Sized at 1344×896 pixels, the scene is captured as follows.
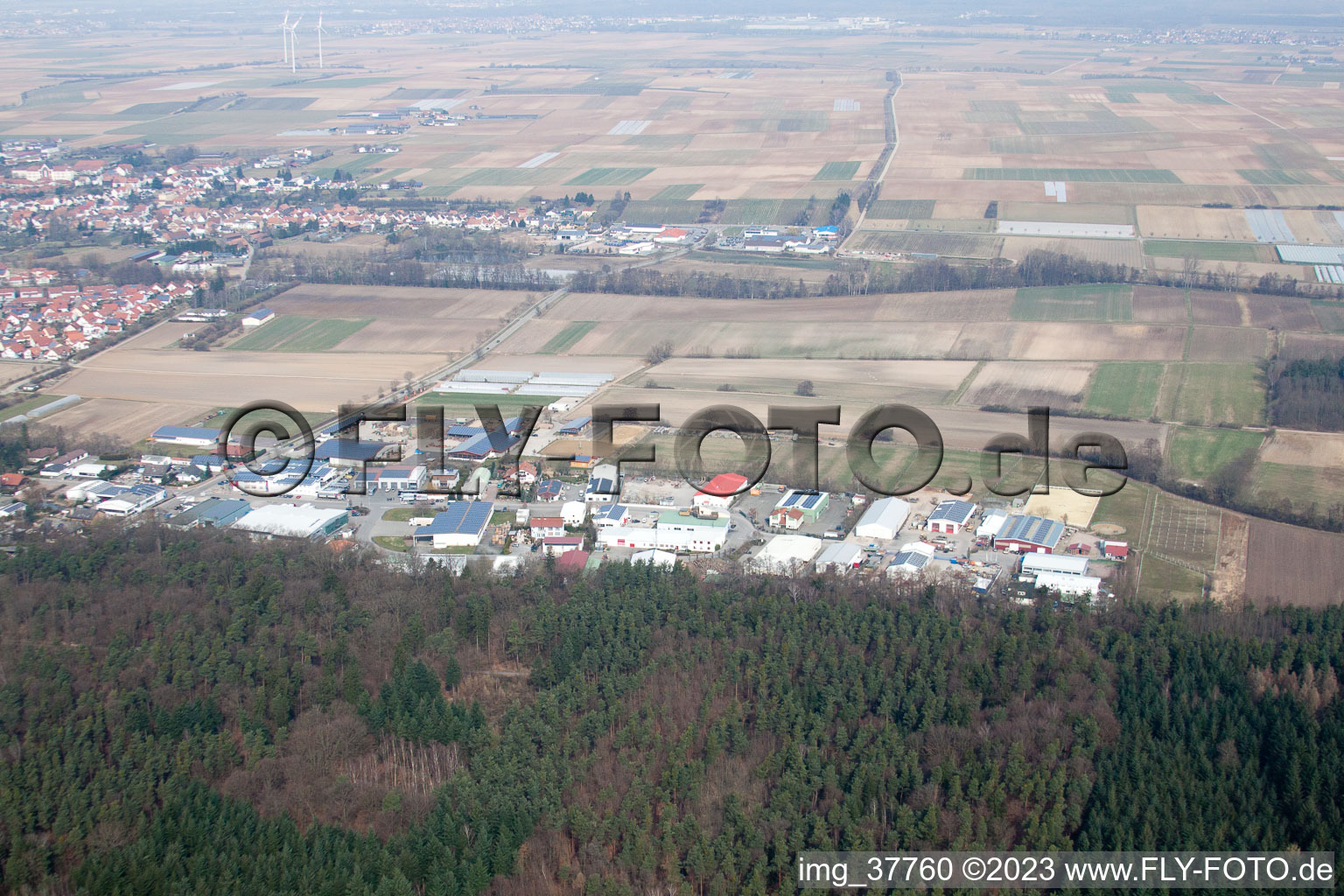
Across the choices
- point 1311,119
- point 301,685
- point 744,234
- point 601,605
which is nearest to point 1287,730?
point 601,605

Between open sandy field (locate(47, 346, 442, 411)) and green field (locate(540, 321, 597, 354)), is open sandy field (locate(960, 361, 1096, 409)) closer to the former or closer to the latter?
green field (locate(540, 321, 597, 354))

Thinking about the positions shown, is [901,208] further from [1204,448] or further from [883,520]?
[883,520]

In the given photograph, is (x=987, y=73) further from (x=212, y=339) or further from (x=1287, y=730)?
(x=1287, y=730)

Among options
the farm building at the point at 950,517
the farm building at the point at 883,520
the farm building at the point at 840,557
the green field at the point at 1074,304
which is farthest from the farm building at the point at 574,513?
the green field at the point at 1074,304

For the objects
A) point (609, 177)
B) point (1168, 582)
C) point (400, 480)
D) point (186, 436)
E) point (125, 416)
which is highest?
point (609, 177)

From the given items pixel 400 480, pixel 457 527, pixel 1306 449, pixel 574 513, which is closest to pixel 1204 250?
pixel 1306 449

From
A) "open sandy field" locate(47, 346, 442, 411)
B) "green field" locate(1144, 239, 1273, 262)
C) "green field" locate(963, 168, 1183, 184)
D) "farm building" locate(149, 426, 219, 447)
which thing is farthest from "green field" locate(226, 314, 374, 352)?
"green field" locate(963, 168, 1183, 184)
